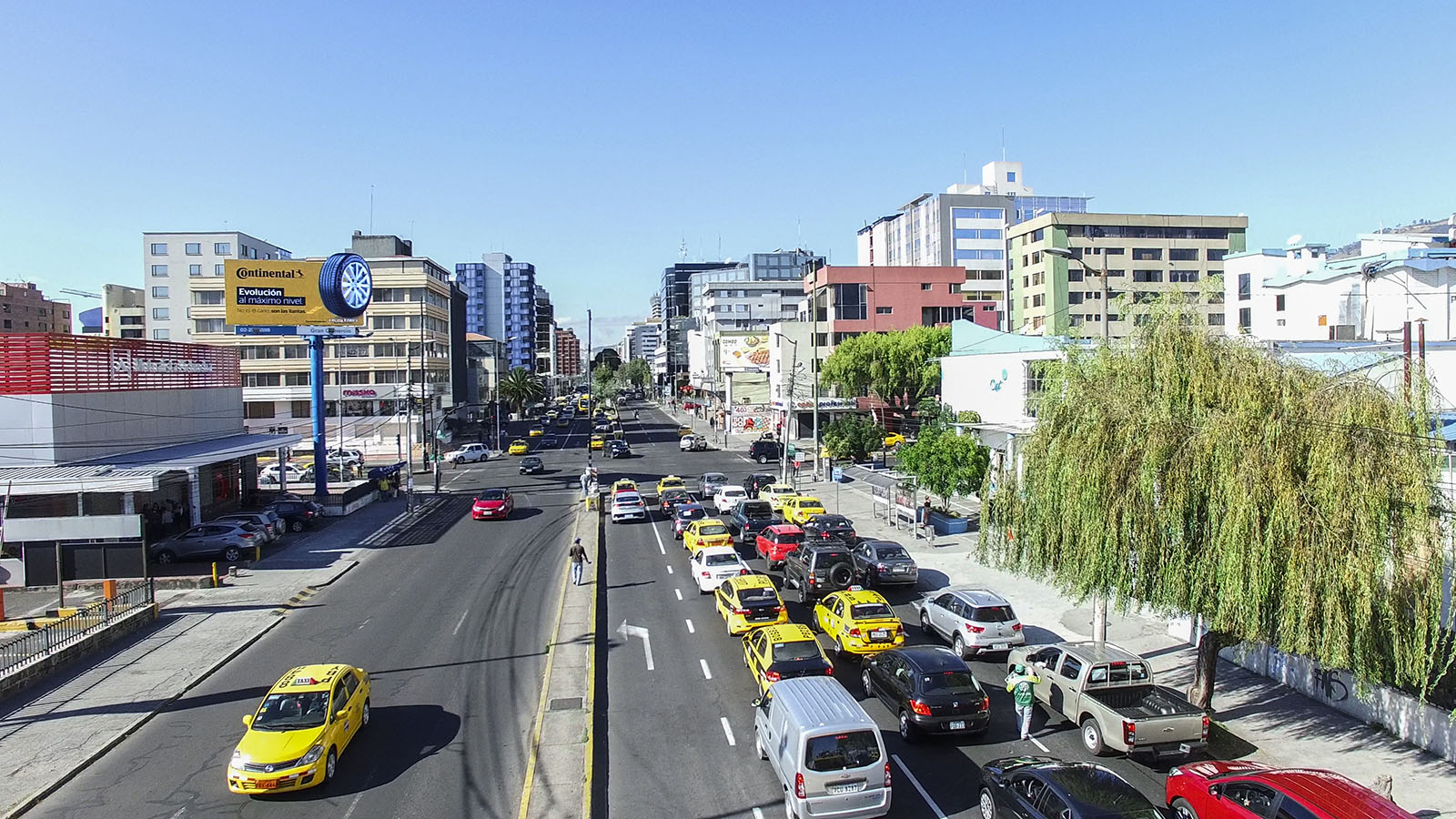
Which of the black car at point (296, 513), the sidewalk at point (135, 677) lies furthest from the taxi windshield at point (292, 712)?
the black car at point (296, 513)

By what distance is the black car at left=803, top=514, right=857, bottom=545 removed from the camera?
30.6 m

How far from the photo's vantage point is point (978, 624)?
64.8ft


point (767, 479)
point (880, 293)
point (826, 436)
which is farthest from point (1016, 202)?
point (767, 479)

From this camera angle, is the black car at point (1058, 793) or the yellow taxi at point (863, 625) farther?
the yellow taxi at point (863, 625)

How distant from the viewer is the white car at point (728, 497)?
41.6 metres

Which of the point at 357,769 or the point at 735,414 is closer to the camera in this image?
the point at 357,769

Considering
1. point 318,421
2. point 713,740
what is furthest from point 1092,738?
point 318,421

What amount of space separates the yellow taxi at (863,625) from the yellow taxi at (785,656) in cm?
220

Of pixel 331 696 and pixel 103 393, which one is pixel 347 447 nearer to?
pixel 103 393

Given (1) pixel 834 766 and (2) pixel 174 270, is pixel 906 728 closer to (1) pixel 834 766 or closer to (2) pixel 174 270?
(1) pixel 834 766

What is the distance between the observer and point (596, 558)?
31547 mm

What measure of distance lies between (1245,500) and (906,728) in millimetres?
6480

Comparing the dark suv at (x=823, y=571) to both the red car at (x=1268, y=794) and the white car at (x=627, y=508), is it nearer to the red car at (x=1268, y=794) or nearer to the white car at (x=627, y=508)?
the red car at (x=1268, y=794)

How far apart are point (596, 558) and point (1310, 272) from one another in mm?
38716
